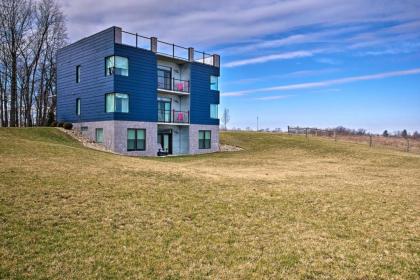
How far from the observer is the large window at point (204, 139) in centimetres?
3703

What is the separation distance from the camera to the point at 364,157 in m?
30.4

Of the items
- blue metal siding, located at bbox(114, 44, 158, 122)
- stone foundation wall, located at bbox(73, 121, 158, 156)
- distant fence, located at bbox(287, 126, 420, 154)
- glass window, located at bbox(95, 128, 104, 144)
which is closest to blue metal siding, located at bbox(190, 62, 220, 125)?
blue metal siding, located at bbox(114, 44, 158, 122)

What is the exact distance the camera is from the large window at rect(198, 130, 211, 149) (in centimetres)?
3703

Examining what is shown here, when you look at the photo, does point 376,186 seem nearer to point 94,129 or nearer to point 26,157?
point 26,157

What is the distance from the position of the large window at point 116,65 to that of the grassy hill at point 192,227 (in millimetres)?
16293

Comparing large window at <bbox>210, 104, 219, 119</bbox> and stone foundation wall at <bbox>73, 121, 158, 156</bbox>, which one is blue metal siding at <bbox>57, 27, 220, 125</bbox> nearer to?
stone foundation wall at <bbox>73, 121, 158, 156</bbox>

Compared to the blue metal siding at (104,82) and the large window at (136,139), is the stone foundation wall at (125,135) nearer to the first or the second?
the large window at (136,139)

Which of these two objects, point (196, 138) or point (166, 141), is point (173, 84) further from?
point (196, 138)

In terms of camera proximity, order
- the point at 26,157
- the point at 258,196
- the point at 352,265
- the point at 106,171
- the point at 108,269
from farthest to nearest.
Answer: the point at 26,157, the point at 106,171, the point at 258,196, the point at 352,265, the point at 108,269

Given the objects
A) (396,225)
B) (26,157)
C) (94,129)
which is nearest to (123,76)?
(94,129)

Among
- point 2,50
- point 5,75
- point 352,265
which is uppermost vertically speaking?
point 2,50

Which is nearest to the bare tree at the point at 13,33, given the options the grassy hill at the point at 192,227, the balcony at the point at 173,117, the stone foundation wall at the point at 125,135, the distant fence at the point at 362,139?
the stone foundation wall at the point at 125,135

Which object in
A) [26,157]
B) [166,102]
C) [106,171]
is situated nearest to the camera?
[106,171]

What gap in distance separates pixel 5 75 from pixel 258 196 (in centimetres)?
4078
